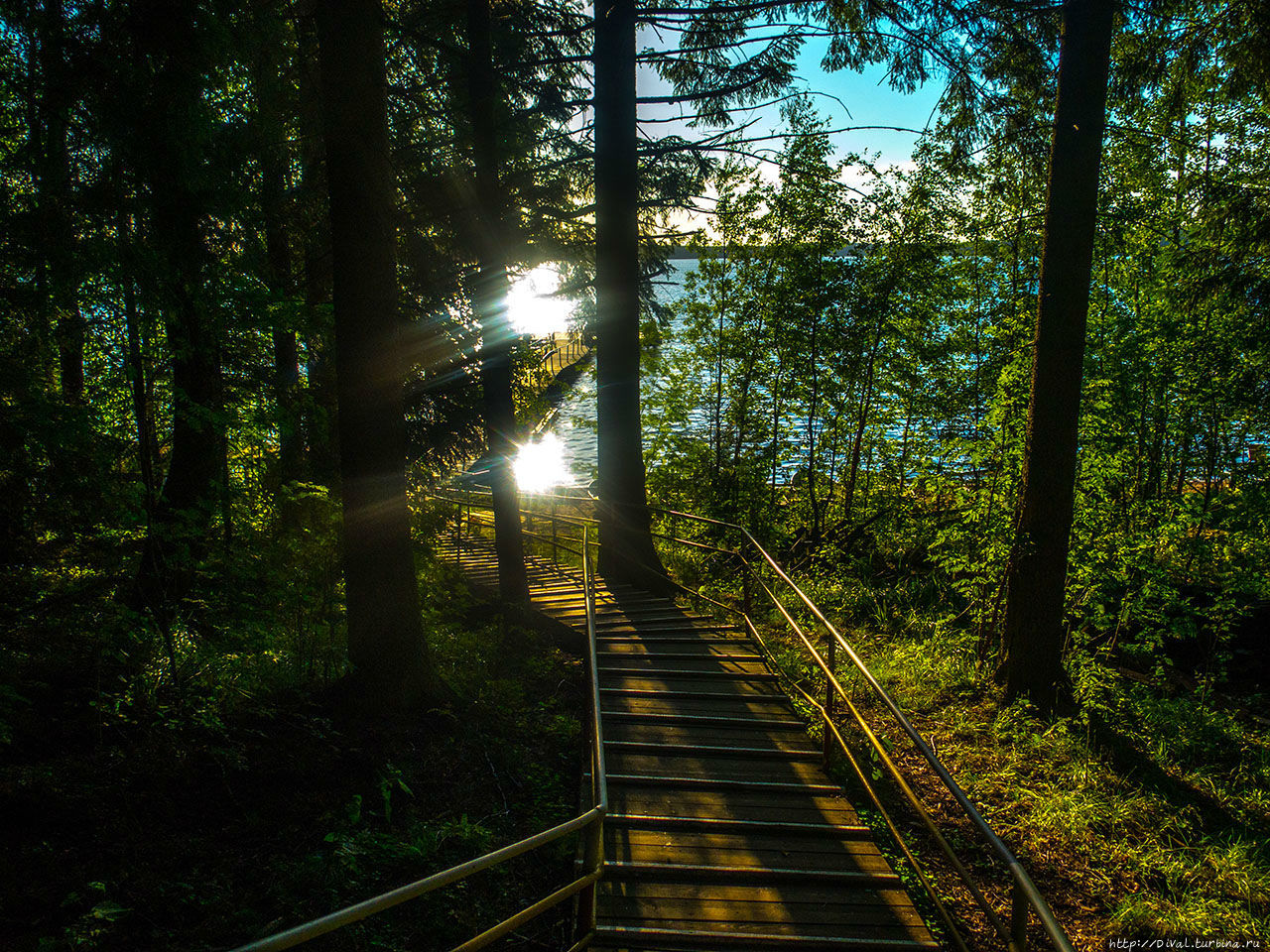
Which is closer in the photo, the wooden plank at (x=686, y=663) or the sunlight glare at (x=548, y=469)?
the wooden plank at (x=686, y=663)

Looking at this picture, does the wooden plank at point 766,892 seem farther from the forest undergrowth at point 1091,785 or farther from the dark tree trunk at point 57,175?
the dark tree trunk at point 57,175

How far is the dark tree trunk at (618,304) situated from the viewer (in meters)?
8.39

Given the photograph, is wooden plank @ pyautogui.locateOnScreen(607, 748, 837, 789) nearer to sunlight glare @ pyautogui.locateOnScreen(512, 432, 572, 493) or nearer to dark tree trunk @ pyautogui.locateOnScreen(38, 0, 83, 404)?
dark tree trunk @ pyautogui.locateOnScreen(38, 0, 83, 404)

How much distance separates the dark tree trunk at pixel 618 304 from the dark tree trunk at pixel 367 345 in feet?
12.7

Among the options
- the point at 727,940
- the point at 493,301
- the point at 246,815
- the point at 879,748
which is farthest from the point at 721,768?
the point at 493,301

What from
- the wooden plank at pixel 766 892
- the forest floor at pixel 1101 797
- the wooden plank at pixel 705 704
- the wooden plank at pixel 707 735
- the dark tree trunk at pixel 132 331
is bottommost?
the forest floor at pixel 1101 797

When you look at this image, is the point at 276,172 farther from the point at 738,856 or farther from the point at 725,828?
the point at 738,856

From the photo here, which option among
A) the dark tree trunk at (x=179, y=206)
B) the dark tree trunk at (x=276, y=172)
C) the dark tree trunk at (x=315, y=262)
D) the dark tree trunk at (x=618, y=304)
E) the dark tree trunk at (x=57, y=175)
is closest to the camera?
the dark tree trunk at (x=57, y=175)

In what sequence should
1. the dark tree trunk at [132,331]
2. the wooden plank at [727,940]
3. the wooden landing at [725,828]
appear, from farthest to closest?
the dark tree trunk at [132,331] → the wooden landing at [725,828] → the wooden plank at [727,940]

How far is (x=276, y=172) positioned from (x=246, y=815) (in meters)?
5.48

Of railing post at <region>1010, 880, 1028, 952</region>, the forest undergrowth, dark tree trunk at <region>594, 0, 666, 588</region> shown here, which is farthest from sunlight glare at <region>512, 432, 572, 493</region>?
railing post at <region>1010, 880, 1028, 952</region>

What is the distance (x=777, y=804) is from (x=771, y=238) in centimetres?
982

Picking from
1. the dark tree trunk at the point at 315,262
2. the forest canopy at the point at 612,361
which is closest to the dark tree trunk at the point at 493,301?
the forest canopy at the point at 612,361

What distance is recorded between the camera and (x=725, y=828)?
380 cm
